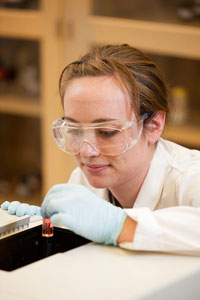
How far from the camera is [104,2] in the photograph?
8.54ft

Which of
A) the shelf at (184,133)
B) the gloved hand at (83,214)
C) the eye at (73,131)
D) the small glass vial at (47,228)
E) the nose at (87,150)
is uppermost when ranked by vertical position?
the eye at (73,131)

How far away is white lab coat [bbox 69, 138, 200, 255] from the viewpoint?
3.38 ft

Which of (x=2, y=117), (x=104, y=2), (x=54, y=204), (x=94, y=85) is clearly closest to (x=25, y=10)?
(x=104, y=2)

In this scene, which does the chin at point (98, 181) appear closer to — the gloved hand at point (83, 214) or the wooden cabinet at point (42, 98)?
the gloved hand at point (83, 214)

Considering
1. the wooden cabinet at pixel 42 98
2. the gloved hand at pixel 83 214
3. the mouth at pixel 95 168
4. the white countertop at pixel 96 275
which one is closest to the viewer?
the white countertop at pixel 96 275

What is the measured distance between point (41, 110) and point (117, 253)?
1934mm

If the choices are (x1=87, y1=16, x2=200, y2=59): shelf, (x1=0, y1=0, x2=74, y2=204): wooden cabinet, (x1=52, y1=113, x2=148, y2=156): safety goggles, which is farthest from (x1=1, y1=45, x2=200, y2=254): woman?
(x1=0, y1=0, x2=74, y2=204): wooden cabinet

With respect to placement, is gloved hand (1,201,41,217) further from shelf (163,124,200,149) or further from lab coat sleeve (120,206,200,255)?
shelf (163,124,200,149)

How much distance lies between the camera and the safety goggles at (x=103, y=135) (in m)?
1.19

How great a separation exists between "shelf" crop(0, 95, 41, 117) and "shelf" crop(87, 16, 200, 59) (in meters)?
0.51

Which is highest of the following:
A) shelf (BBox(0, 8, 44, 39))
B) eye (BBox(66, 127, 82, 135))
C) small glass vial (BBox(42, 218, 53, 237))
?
shelf (BBox(0, 8, 44, 39))

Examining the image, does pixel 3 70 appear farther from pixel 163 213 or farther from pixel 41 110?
pixel 163 213

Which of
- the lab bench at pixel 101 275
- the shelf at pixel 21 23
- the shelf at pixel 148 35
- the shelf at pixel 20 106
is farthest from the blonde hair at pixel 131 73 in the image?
the shelf at pixel 20 106

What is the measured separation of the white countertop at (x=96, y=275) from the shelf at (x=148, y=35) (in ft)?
5.07
